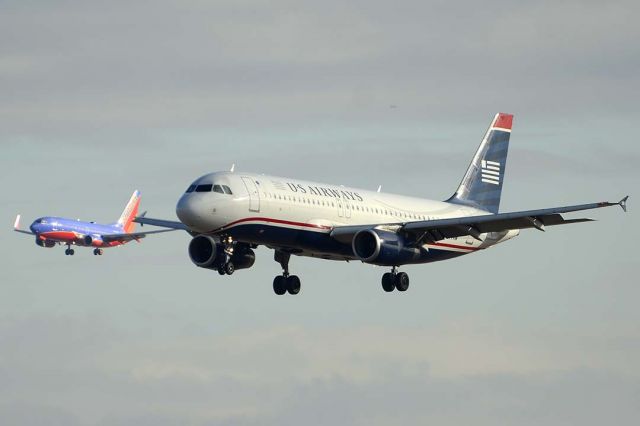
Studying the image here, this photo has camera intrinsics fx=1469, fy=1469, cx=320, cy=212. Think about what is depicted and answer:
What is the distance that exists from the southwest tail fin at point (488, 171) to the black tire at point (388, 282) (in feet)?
40.7

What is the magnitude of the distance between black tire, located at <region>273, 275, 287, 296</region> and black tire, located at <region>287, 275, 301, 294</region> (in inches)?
8.7

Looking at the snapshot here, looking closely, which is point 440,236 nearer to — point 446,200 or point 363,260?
point 363,260

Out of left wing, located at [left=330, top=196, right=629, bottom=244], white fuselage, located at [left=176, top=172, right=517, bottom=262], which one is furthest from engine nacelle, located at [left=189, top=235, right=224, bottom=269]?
left wing, located at [left=330, top=196, right=629, bottom=244]

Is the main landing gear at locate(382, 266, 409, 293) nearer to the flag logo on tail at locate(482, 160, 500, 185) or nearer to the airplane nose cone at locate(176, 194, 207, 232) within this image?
the airplane nose cone at locate(176, 194, 207, 232)

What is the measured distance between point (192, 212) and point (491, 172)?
96.9 ft

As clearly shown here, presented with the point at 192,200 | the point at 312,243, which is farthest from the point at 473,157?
the point at 192,200

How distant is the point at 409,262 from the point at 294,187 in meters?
8.46

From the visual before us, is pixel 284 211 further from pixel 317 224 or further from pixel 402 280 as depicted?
pixel 402 280

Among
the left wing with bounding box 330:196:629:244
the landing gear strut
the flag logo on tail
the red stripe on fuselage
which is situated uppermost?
the flag logo on tail

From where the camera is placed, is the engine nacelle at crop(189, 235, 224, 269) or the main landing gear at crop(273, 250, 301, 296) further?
the main landing gear at crop(273, 250, 301, 296)

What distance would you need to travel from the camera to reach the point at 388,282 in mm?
80250

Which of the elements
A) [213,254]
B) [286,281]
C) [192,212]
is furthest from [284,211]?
[286,281]

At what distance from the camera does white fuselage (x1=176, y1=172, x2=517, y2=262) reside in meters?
71.6

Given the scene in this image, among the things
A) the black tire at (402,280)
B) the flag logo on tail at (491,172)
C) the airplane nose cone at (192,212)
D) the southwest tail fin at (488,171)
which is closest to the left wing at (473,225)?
the black tire at (402,280)
